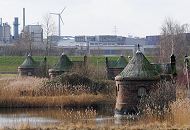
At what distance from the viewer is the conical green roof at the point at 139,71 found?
3084cm

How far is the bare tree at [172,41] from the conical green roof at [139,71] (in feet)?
100

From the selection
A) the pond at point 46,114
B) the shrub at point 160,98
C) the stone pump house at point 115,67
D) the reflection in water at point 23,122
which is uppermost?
the stone pump house at point 115,67

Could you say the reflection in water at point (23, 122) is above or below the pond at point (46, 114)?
above

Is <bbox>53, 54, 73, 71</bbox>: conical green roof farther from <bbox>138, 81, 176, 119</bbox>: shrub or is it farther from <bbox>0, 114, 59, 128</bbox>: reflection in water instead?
<bbox>138, 81, 176, 119</bbox>: shrub

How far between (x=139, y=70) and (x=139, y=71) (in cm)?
8

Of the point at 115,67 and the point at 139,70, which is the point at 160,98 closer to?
the point at 139,70

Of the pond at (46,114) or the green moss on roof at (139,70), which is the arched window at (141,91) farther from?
the pond at (46,114)

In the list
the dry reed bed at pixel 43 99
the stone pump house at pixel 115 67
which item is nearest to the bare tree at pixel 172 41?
the stone pump house at pixel 115 67

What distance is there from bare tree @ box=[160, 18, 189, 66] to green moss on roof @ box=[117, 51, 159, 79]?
30495mm

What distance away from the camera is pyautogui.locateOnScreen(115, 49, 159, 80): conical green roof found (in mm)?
30844

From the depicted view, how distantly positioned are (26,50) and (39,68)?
44241 mm

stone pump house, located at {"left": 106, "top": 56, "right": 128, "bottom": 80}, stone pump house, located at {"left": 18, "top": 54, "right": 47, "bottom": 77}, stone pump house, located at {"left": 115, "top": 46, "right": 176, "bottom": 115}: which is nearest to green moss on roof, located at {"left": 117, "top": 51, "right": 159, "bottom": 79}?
stone pump house, located at {"left": 115, "top": 46, "right": 176, "bottom": 115}

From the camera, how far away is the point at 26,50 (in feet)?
334

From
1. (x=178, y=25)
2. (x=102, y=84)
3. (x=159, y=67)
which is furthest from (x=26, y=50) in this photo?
(x=159, y=67)
